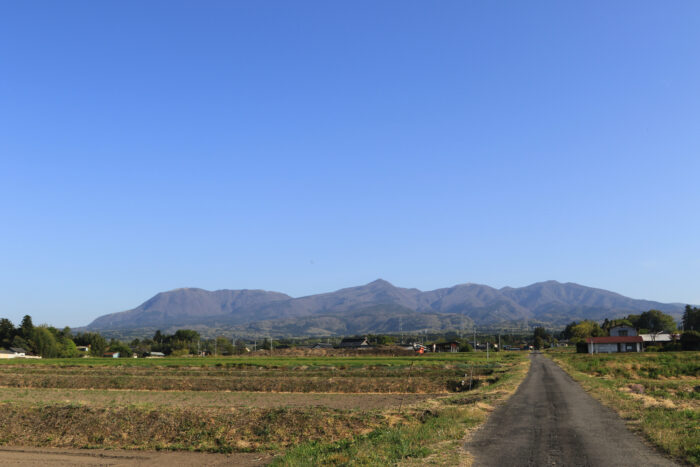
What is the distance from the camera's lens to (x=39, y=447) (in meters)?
26.1

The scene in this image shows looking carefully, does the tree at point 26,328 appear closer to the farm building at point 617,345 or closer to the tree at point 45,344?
the tree at point 45,344

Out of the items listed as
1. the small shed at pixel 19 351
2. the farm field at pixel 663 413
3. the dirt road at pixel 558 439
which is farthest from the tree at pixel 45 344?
the dirt road at pixel 558 439

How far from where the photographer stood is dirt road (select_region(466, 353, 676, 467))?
1748 centimetres

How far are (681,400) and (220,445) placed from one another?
27.6 m

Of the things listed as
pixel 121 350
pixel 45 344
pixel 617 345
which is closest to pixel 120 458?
pixel 617 345

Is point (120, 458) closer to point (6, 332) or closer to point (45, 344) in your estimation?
point (45, 344)

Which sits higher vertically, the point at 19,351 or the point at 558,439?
the point at 558,439

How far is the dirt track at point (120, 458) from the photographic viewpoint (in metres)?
22.0

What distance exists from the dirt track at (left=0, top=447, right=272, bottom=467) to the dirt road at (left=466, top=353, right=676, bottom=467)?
905cm

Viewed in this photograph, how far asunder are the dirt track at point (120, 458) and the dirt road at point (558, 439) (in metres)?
9.05

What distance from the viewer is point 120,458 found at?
23.4m

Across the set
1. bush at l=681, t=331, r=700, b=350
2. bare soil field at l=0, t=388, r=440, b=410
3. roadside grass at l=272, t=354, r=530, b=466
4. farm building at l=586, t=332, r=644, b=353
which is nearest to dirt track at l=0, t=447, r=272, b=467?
roadside grass at l=272, t=354, r=530, b=466

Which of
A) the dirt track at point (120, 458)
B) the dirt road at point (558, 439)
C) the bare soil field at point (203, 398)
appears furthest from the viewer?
the bare soil field at point (203, 398)

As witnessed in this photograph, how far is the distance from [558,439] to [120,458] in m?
18.3
